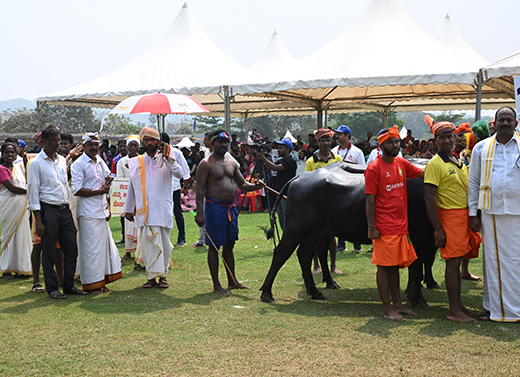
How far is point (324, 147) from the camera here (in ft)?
24.2

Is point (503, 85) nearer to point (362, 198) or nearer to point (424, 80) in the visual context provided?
point (424, 80)

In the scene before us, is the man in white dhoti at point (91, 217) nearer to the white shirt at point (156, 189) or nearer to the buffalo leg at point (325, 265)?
the white shirt at point (156, 189)

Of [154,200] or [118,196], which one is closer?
[154,200]

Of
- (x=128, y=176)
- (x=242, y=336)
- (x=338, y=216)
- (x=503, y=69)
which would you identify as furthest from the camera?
(x=503, y=69)

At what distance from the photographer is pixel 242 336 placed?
488 cm

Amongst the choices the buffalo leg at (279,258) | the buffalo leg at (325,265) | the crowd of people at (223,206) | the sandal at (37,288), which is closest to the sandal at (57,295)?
the crowd of people at (223,206)

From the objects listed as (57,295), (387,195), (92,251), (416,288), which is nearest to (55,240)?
(92,251)

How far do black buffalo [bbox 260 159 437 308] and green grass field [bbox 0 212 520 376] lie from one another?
1.51 ft

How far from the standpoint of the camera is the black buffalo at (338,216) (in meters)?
5.89

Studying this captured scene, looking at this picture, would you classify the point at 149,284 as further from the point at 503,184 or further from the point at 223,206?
the point at 503,184

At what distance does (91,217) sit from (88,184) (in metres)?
0.43

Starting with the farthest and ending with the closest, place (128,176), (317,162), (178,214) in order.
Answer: (178,214) < (128,176) < (317,162)

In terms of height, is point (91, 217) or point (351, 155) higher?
point (351, 155)

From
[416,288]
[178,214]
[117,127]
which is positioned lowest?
[416,288]
